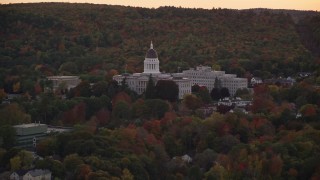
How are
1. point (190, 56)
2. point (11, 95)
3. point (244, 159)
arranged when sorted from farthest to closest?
point (190, 56) → point (11, 95) → point (244, 159)

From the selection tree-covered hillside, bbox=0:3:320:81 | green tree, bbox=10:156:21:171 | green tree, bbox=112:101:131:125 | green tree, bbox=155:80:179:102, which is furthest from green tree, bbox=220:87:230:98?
green tree, bbox=10:156:21:171

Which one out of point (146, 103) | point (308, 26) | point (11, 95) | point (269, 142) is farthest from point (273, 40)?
point (269, 142)

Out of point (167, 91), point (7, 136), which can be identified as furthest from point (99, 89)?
point (7, 136)

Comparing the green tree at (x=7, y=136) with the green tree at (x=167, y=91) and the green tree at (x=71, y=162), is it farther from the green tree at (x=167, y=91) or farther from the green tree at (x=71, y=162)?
the green tree at (x=167, y=91)

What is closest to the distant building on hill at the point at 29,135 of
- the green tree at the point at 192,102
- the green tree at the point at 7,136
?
the green tree at the point at 7,136

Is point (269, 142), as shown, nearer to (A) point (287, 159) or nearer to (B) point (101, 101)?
(A) point (287, 159)

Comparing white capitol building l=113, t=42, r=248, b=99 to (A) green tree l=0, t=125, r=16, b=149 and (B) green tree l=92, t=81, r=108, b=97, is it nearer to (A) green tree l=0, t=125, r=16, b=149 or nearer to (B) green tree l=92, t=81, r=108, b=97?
(B) green tree l=92, t=81, r=108, b=97
